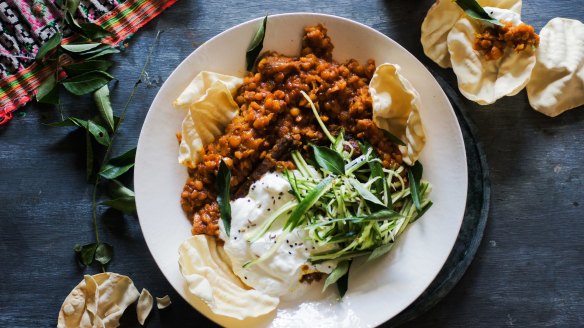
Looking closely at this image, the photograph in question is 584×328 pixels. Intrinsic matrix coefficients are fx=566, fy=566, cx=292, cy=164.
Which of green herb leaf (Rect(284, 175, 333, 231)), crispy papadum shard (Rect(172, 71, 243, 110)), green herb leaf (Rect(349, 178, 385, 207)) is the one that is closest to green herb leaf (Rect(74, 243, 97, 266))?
crispy papadum shard (Rect(172, 71, 243, 110))

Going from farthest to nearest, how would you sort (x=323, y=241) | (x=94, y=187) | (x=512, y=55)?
(x=94, y=187) < (x=512, y=55) < (x=323, y=241)

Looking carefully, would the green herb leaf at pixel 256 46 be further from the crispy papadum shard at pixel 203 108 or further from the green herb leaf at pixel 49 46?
the green herb leaf at pixel 49 46

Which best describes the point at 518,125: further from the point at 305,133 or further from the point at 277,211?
the point at 277,211

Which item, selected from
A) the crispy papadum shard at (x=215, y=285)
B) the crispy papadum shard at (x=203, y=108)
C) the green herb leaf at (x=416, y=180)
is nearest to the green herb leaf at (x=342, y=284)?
the crispy papadum shard at (x=215, y=285)

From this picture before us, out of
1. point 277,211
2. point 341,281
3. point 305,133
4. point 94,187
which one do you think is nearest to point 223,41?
point 305,133

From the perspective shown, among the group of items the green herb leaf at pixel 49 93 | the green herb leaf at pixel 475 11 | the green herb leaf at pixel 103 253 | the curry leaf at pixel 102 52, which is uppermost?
the curry leaf at pixel 102 52

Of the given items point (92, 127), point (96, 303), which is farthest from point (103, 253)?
point (92, 127)

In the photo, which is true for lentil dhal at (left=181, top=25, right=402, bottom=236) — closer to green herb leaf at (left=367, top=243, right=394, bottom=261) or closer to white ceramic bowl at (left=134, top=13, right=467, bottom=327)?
white ceramic bowl at (left=134, top=13, right=467, bottom=327)
